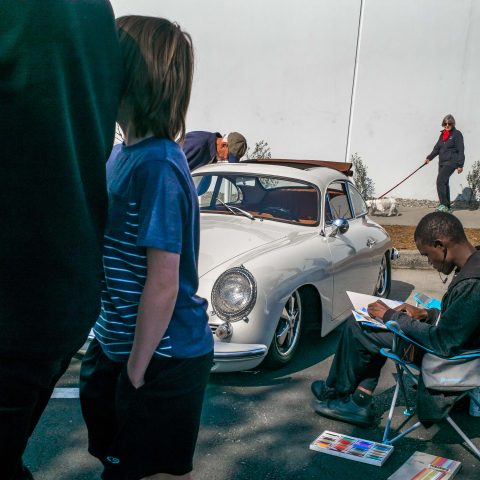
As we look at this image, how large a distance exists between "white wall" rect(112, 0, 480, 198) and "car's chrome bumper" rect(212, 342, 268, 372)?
9237 millimetres

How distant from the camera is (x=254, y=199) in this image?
17.9 feet

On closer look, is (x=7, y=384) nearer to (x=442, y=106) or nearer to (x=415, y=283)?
(x=415, y=283)

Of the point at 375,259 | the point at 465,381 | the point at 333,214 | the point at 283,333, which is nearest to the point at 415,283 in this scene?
→ the point at 375,259

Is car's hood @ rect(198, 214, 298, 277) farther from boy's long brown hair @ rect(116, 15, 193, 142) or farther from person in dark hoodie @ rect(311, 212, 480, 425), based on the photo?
boy's long brown hair @ rect(116, 15, 193, 142)

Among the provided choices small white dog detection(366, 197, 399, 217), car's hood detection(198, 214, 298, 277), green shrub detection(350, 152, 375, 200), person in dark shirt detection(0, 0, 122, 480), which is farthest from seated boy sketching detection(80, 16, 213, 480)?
green shrub detection(350, 152, 375, 200)

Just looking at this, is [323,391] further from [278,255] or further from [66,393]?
[66,393]

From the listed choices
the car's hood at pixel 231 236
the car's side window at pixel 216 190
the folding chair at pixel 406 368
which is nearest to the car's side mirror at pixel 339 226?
the car's hood at pixel 231 236

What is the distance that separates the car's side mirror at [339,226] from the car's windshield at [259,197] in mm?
222

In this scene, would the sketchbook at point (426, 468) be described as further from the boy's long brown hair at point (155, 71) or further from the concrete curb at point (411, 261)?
the concrete curb at point (411, 261)

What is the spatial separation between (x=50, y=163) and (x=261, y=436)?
8.44 ft

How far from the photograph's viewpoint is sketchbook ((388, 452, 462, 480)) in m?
2.90

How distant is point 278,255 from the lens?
423cm

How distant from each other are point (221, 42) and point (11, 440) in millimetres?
11711

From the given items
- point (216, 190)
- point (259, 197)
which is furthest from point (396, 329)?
Answer: point (216, 190)
